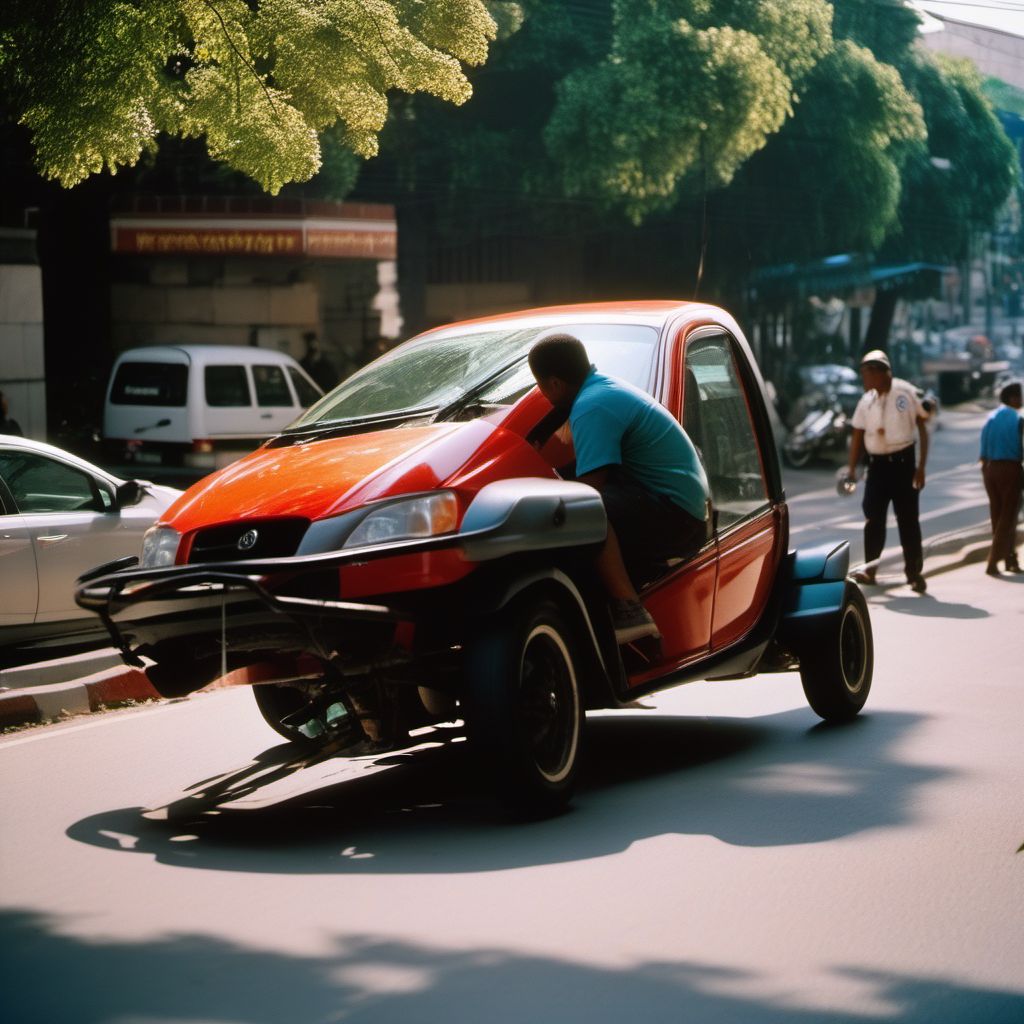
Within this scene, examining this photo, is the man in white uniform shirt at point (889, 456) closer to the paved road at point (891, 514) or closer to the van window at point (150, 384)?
the paved road at point (891, 514)

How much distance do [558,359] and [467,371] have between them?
0.70 meters

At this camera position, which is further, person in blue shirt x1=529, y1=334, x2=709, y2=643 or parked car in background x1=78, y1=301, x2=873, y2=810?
person in blue shirt x1=529, y1=334, x2=709, y2=643

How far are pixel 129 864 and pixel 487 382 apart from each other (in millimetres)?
2200

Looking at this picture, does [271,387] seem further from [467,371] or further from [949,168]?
[949,168]

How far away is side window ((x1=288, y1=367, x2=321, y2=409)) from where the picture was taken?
2130cm

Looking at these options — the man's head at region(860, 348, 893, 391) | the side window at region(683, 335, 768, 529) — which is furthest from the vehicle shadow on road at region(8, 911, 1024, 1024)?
the man's head at region(860, 348, 893, 391)

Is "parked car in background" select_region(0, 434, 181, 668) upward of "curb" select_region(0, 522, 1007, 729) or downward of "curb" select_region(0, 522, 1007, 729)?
upward

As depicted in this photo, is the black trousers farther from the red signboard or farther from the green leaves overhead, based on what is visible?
the green leaves overhead

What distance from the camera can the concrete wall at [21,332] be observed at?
19516 mm

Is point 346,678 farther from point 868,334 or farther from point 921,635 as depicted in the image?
point 868,334

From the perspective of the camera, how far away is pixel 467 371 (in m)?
6.91

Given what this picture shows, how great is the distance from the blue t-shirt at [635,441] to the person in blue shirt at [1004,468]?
9065mm

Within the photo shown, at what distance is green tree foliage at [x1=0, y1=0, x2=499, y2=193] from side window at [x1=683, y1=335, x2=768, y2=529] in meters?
5.25

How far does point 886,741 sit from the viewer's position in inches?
302
